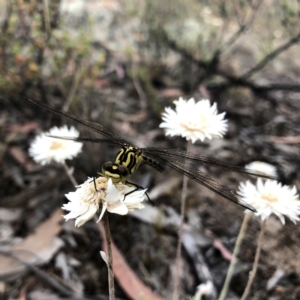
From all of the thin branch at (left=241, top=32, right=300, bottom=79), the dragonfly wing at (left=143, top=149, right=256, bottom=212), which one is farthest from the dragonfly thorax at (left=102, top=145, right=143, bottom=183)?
the thin branch at (left=241, top=32, right=300, bottom=79)

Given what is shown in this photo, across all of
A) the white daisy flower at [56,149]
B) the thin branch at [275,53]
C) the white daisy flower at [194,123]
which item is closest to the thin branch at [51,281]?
the white daisy flower at [56,149]

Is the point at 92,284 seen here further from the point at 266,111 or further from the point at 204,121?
the point at 266,111

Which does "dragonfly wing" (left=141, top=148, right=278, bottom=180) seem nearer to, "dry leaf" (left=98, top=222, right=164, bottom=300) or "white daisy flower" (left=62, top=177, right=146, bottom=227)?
"white daisy flower" (left=62, top=177, right=146, bottom=227)

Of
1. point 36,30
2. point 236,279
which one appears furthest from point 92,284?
point 36,30

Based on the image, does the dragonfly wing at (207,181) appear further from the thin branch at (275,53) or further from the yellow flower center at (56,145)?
the thin branch at (275,53)

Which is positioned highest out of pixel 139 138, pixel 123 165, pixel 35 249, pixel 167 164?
pixel 139 138

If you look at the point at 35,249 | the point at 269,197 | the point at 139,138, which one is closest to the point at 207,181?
the point at 269,197

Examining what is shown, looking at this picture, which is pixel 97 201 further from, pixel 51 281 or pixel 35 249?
pixel 35 249
